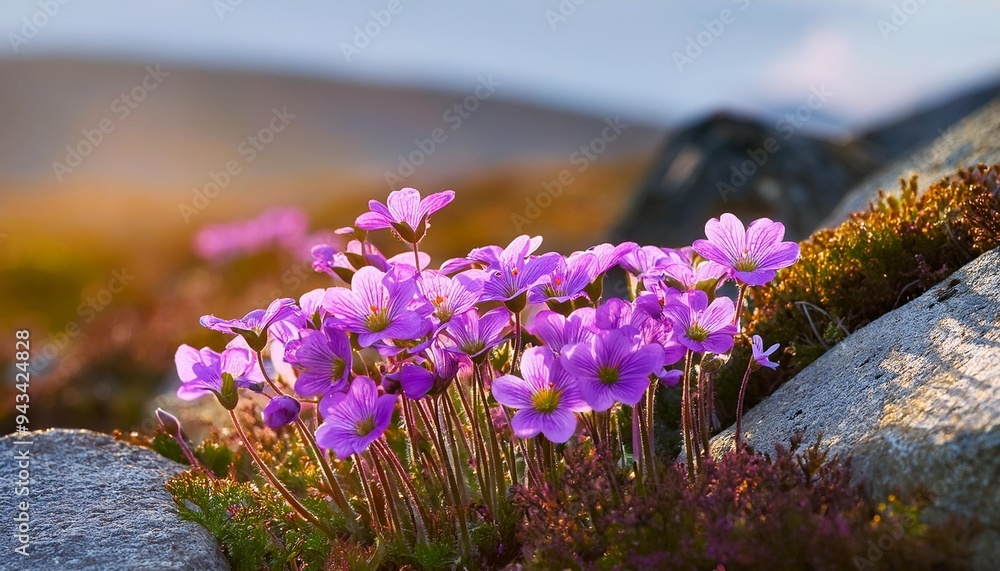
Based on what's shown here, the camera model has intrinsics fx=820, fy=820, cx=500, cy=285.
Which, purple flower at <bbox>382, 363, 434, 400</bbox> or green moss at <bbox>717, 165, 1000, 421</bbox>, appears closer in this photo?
purple flower at <bbox>382, 363, 434, 400</bbox>

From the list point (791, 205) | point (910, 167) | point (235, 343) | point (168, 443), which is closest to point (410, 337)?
point (235, 343)

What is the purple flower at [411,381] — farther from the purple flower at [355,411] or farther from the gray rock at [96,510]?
the gray rock at [96,510]

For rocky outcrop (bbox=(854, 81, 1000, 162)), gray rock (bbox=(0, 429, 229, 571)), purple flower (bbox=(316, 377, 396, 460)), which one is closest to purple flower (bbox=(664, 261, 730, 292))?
purple flower (bbox=(316, 377, 396, 460))

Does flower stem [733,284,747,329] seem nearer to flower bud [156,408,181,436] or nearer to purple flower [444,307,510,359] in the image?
purple flower [444,307,510,359]

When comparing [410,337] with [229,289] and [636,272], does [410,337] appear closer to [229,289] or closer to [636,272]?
[636,272]

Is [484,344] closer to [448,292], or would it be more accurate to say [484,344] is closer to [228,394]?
[448,292]

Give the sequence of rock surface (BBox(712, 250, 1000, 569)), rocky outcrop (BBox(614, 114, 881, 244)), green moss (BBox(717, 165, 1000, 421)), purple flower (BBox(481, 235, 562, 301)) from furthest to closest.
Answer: rocky outcrop (BBox(614, 114, 881, 244))
green moss (BBox(717, 165, 1000, 421))
purple flower (BBox(481, 235, 562, 301))
rock surface (BBox(712, 250, 1000, 569))
